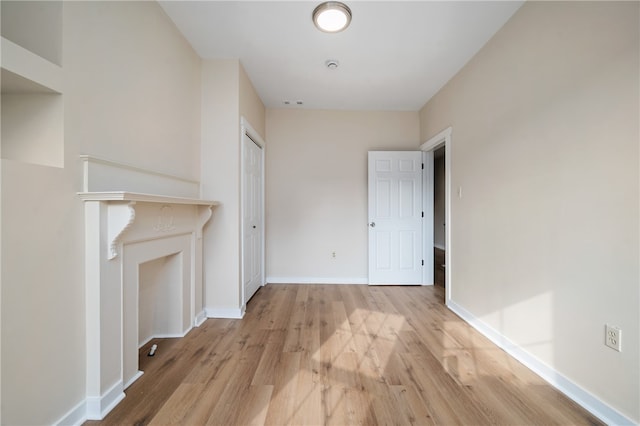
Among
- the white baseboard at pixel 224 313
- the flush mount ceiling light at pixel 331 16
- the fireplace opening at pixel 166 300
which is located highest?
the flush mount ceiling light at pixel 331 16

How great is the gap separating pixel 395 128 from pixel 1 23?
383 centimetres

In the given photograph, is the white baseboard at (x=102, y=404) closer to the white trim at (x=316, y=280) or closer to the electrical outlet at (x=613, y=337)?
the white trim at (x=316, y=280)

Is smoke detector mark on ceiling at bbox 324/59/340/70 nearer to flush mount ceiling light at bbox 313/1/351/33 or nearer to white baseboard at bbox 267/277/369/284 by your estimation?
flush mount ceiling light at bbox 313/1/351/33

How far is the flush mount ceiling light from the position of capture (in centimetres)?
183

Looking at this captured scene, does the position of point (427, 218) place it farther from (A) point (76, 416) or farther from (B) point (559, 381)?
(A) point (76, 416)

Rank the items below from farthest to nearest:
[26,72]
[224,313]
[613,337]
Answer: [224,313] < [613,337] < [26,72]

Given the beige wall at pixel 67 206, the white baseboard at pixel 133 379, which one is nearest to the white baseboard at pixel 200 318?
the white baseboard at pixel 133 379

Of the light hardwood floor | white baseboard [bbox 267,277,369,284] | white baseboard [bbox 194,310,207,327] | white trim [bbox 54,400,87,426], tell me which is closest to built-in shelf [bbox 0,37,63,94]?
white trim [bbox 54,400,87,426]

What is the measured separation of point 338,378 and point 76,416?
1393 mm

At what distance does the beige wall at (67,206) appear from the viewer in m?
1.02

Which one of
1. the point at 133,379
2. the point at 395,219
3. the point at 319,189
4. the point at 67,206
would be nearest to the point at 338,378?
the point at 133,379

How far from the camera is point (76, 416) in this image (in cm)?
126

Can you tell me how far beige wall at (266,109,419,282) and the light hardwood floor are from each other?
129 centimetres

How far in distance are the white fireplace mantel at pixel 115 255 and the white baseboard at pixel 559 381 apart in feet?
8.62
